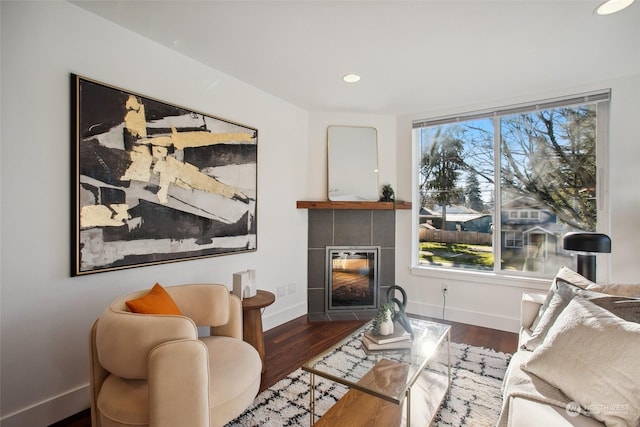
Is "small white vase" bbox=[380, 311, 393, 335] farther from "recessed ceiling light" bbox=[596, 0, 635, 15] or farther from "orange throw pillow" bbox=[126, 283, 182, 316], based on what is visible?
"recessed ceiling light" bbox=[596, 0, 635, 15]

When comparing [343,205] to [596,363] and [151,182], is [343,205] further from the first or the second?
[596,363]

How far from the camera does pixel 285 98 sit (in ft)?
11.0

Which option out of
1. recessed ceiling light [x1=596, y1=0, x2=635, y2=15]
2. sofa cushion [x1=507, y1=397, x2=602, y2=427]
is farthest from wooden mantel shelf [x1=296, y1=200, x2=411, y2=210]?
sofa cushion [x1=507, y1=397, x2=602, y2=427]

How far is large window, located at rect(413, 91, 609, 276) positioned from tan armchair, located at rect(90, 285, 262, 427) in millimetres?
2896

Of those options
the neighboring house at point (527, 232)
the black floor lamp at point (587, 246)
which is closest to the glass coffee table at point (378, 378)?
the black floor lamp at point (587, 246)

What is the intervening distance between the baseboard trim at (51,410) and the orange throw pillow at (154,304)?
0.79 metres

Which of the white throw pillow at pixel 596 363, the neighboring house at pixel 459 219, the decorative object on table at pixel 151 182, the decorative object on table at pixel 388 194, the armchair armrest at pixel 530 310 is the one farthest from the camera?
the decorative object on table at pixel 388 194

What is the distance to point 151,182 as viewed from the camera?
221cm

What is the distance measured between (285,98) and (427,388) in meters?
2.92

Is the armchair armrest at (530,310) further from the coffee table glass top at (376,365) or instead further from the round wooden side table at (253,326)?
the round wooden side table at (253,326)

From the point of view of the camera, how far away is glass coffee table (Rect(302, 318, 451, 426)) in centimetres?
149

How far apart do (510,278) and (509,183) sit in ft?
3.29

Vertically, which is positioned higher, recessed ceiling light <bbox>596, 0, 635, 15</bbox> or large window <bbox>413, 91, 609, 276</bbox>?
recessed ceiling light <bbox>596, 0, 635, 15</bbox>

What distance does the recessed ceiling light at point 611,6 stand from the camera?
1775 mm
